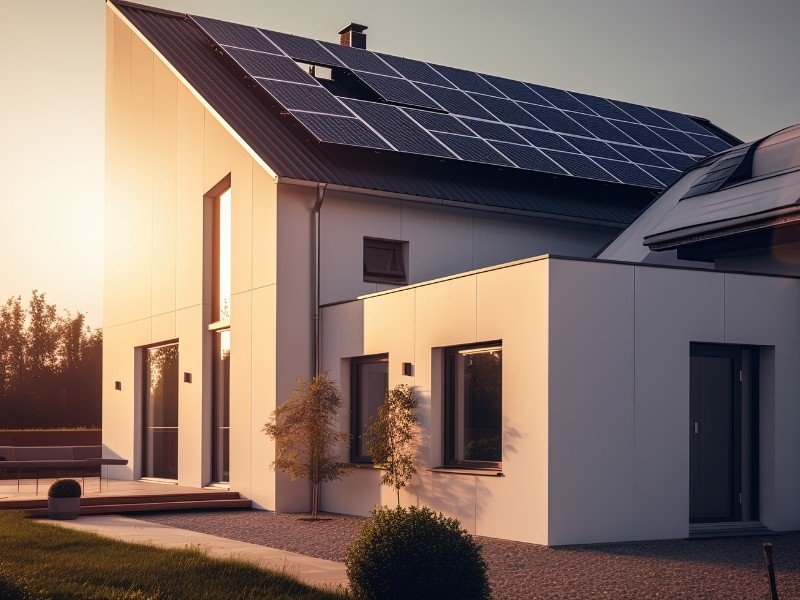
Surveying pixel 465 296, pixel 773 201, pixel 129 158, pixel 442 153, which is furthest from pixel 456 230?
pixel 129 158

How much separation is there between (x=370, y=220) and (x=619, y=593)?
10.1 meters

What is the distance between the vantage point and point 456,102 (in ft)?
73.2

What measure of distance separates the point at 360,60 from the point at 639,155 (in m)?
6.32

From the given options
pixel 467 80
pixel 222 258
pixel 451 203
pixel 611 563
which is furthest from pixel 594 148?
pixel 611 563

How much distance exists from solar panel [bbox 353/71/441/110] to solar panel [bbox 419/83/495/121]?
266mm

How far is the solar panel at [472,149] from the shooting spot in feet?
63.2

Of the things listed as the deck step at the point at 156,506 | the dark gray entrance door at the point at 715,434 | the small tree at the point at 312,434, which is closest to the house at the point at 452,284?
the dark gray entrance door at the point at 715,434

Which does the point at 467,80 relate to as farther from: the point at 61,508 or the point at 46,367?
the point at 46,367

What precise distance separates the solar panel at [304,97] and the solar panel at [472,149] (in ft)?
6.28

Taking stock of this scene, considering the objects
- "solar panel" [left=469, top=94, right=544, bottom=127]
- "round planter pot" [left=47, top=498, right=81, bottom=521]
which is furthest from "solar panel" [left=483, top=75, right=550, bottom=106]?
"round planter pot" [left=47, top=498, right=81, bottom=521]

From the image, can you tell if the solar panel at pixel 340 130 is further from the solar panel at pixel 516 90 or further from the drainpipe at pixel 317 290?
the solar panel at pixel 516 90

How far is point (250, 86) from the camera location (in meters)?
21.3

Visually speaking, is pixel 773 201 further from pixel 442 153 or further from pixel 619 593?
pixel 619 593

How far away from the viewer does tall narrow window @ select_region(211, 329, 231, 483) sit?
65.4 feet
